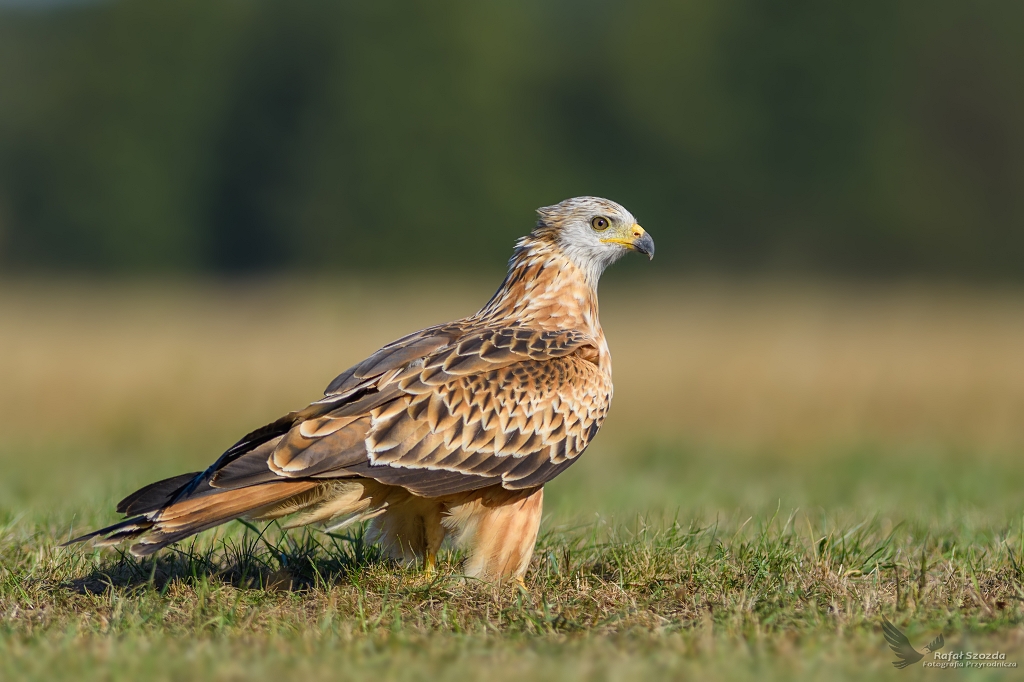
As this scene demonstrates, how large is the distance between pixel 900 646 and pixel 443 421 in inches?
90.8

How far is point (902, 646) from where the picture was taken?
4730mm

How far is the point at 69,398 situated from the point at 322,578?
8696mm

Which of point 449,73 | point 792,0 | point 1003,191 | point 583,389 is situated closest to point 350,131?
point 449,73

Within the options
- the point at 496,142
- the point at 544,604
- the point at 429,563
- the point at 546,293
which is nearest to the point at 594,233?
the point at 546,293

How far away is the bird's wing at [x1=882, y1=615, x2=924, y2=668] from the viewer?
4555 millimetres

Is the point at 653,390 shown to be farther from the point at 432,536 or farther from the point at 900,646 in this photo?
the point at 900,646

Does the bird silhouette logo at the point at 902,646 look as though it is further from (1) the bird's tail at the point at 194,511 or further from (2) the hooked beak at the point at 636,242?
(2) the hooked beak at the point at 636,242

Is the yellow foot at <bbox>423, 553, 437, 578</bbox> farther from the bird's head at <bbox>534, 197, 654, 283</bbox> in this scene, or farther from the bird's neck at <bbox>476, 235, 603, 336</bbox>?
the bird's head at <bbox>534, 197, 654, 283</bbox>

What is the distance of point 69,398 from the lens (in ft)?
45.1

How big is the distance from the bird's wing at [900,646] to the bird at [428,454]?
5.96 ft

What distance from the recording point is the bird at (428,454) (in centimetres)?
558

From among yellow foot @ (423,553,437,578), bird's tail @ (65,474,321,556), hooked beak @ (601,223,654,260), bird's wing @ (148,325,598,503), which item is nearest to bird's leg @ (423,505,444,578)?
yellow foot @ (423,553,437,578)

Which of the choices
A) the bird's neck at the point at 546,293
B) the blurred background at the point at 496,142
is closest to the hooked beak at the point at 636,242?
the bird's neck at the point at 546,293

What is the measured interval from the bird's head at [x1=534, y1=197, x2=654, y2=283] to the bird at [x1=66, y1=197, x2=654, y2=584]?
0.50m
